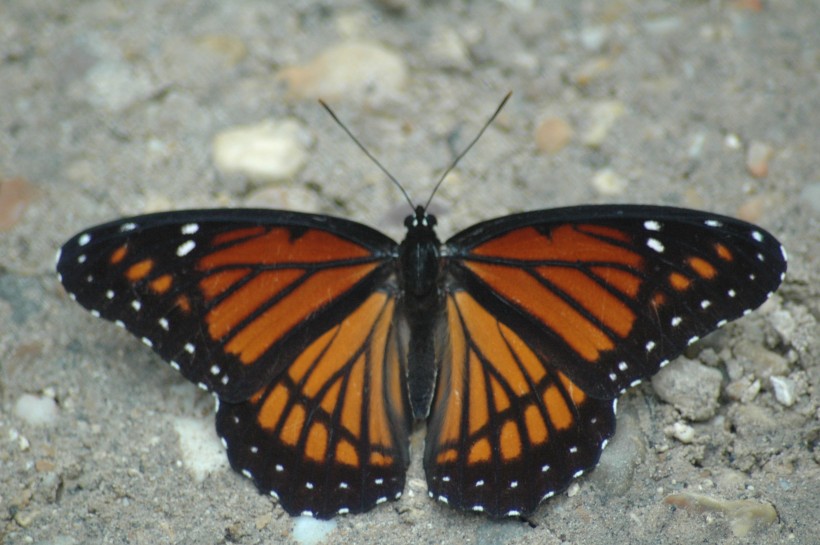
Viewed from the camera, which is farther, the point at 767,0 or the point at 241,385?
the point at 767,0

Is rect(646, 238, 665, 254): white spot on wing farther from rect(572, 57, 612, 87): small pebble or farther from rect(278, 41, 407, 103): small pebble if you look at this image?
rect(278, 41, 407, 103): small pebble

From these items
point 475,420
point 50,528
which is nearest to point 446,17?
point 475,420

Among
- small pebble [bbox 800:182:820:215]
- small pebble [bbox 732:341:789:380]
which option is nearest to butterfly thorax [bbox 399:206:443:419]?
A: small pebble [bbox 732:341:789:380]

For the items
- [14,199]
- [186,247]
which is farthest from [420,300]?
[14,199]

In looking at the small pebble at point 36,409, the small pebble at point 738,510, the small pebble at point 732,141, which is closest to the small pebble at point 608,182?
the small pebble at point 732,141

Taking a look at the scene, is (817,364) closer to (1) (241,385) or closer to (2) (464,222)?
(2) (464,222)

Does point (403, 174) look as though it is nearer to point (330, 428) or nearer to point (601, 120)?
point (601, 120)
